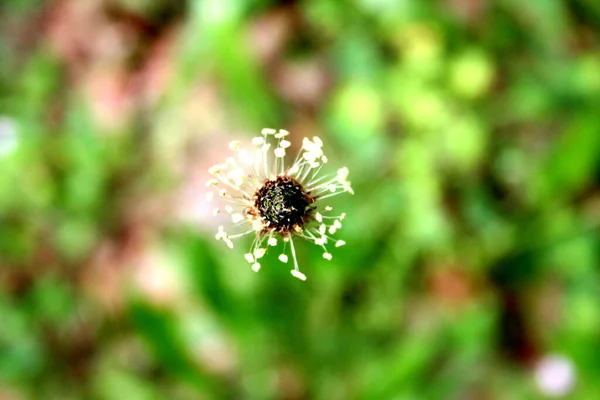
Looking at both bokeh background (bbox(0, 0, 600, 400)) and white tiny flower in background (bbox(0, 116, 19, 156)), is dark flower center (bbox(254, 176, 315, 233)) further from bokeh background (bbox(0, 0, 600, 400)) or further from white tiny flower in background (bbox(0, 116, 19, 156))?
white tiny flower in background (bbox(0, 116, 19, 156))

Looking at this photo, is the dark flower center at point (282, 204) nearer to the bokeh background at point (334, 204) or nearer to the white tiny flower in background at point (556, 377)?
the bokeh background at point (334, 204)

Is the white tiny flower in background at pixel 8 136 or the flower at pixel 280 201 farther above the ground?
the white tiny flower in background at pixel 8 136

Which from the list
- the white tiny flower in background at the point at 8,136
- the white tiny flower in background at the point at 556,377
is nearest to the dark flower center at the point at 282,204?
the white tiny flower in background at the point at 556,377

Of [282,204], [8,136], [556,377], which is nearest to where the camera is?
[282,204]

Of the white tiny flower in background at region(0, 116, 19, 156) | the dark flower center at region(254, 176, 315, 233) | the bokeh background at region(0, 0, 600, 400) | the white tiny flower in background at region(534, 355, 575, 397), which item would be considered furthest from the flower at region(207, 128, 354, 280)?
the white tiny flower in background at region(0, 116, 19, 156)

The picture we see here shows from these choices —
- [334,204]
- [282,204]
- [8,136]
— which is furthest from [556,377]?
[8,136]

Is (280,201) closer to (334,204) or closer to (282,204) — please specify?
(282,204)
